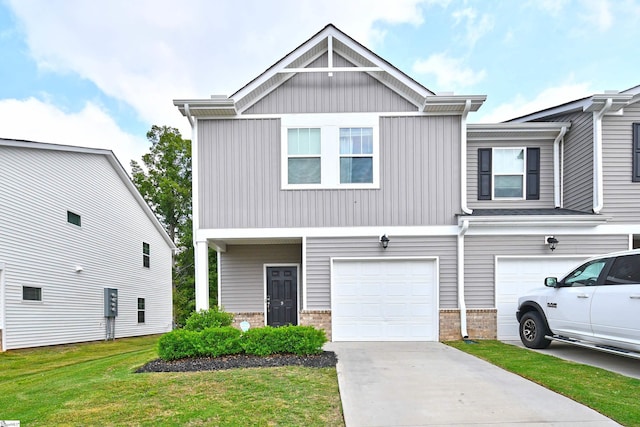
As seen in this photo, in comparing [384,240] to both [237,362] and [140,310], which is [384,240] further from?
[140,310]

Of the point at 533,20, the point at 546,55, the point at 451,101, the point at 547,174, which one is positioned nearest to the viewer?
the point at 451,101

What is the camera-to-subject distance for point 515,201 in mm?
10984

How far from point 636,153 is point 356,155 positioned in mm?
6813

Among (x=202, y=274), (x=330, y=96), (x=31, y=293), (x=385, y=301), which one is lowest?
(x=31, y=293)

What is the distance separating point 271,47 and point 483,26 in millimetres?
9661

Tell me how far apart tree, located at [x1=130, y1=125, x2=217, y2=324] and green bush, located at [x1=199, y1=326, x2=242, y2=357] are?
2043cm

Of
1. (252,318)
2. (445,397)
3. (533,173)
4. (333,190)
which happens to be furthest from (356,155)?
(445,397)

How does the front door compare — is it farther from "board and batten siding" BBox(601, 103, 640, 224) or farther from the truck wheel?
"board and batten siding" BBox(601, 103, 640, 224)

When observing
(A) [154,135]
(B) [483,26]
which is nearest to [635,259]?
(B) [483,26]

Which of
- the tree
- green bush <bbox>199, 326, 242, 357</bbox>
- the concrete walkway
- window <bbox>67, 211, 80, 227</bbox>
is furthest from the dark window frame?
the tree

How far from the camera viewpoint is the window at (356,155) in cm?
992

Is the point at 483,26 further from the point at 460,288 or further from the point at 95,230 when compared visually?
the point at 95,230

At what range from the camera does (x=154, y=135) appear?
2827 centimetres

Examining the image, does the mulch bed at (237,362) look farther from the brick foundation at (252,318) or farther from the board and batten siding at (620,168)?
the board and batten siding at (620,168)
